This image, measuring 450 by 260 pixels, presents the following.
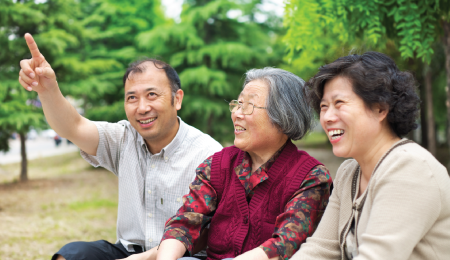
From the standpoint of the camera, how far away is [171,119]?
8.89 feet

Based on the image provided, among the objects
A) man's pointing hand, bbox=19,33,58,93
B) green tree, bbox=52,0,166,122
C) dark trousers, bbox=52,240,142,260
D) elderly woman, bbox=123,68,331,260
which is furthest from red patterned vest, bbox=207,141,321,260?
green tree, bbox=52,0,166,122

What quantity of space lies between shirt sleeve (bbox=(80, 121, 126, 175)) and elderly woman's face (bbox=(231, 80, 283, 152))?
1.06 meters

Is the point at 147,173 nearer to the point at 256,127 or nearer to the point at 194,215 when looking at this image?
the point at 194,215

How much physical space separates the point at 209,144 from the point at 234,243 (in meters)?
0.88

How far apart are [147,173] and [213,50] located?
348 inches

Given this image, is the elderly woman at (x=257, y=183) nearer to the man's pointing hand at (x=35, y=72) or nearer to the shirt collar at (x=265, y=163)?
the shirt collar at (x=265, y=163)

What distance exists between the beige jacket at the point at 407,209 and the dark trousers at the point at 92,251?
1637 millimetres

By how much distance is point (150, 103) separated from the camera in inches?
103

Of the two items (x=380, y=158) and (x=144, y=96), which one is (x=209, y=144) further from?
(x=380, y=158)

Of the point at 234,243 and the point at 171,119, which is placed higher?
the point at 171,119

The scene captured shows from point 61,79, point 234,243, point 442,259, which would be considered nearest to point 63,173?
point 61,79

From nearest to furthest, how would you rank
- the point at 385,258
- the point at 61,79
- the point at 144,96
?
the point at 385,258 < the point at 144,96 < the point at 61,79

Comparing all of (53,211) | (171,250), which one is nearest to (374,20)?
(171,250)

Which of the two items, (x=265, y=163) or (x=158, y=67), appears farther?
(x=158, y=67)
